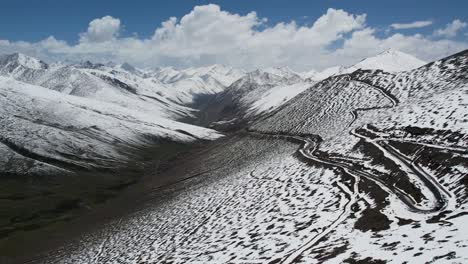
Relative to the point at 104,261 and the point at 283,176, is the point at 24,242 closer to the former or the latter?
the point at 104,261

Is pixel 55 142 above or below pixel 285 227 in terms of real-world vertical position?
above

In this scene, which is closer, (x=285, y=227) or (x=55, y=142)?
(x=285, y=227)

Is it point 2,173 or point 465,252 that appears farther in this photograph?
point 2,173

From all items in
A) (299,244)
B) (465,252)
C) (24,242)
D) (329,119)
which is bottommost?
(24,242)

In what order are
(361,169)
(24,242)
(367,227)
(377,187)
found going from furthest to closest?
(24,242), (361,169), (377,187), (367,227)

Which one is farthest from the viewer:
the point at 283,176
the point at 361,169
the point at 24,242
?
the point at 24,242

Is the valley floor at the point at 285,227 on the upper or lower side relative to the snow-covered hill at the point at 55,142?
lower

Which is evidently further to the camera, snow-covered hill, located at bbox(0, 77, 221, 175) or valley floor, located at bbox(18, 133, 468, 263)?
snow-covered hill, located at bbox(0, 77, 221, 175)

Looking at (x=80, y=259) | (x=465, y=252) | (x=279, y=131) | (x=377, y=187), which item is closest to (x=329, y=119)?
(x=279, y=131)

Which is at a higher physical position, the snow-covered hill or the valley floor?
the snow-covered hill

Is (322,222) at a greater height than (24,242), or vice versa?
(322,222)

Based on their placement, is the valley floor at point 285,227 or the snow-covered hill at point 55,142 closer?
the valley floor at point 285,227
